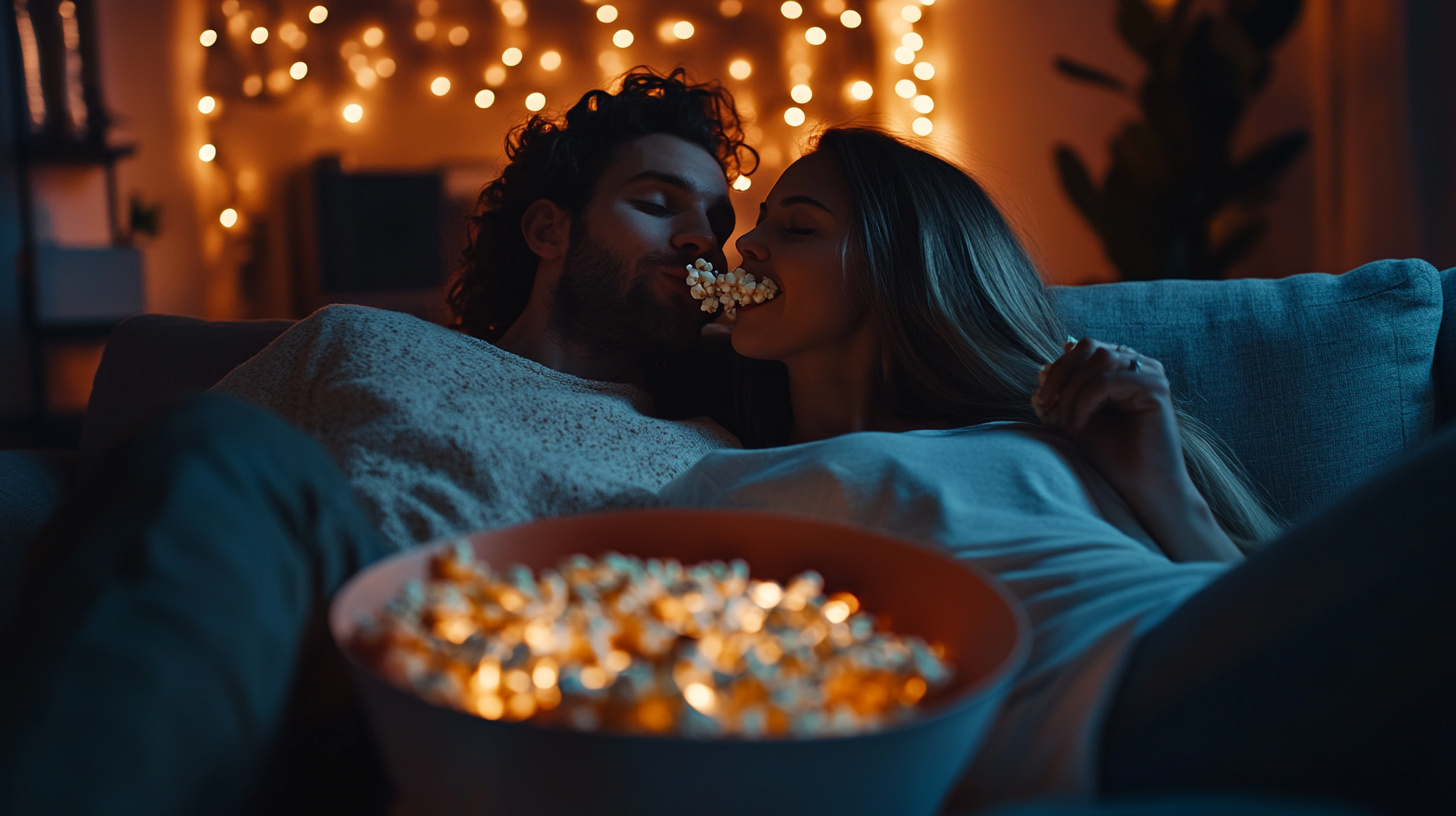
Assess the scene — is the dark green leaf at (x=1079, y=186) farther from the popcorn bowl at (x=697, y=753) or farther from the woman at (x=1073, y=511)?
the popcorn bowl at (x=697, y=753)

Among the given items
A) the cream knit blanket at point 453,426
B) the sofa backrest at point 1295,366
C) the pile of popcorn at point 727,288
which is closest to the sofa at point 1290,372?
the sofa backrest at point 1295,366

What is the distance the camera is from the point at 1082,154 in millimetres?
3674

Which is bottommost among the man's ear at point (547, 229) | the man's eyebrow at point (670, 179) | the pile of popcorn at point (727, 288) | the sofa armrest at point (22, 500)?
the sofa armrest at point (22, 500)

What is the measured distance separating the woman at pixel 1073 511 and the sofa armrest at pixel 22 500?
818 mm

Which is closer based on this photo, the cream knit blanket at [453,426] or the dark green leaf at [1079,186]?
the cream knit blanket at [453,426]

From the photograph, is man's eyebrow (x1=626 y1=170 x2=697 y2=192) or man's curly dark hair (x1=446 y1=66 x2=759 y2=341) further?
man's curly dark hair (x1=446 y1=66 x2=759 y2=341)

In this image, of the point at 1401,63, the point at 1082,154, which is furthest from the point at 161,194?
the point at 1401,63

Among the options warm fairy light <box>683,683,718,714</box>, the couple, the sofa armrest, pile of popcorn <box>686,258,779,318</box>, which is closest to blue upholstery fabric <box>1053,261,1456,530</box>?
the couple

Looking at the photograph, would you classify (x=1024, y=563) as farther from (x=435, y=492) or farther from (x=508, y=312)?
(x=508, y=312)

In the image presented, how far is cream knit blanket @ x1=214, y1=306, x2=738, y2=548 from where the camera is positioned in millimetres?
988

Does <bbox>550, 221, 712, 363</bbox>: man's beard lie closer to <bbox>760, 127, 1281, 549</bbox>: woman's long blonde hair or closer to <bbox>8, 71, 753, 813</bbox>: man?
<bbox>8, 71, 753, 813</bbox>: man

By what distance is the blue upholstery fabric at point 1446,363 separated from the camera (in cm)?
136

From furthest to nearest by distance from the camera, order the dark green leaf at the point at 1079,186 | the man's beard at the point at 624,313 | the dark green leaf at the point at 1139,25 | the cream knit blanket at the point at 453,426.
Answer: the dark green leaf at the point at 1079,186
the dark green leaf at the point at 1139,25
the man's beard at the point at 624,313
the cream knit blanket at the point at 453,426

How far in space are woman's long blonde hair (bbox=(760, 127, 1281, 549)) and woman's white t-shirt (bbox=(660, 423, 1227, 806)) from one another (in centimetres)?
15
